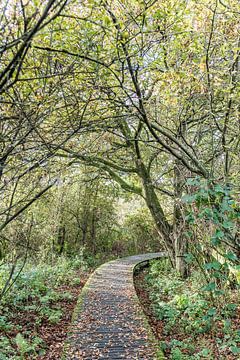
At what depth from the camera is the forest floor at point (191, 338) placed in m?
4.97

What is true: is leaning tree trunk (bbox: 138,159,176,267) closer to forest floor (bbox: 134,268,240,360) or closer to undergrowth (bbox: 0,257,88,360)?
forest floor (bbox: 134,268,240,360)

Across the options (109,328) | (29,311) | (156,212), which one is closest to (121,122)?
(109,328)

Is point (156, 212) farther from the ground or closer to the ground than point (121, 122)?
closer to the ground

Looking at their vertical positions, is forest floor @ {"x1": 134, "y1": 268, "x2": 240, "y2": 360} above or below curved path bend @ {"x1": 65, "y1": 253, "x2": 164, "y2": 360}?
below

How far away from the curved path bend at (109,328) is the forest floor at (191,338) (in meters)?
0.47

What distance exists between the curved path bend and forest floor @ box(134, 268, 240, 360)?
472mm

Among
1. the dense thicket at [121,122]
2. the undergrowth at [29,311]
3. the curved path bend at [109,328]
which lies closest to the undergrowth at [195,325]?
the curved path bend at [109,328]

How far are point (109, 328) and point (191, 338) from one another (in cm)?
156

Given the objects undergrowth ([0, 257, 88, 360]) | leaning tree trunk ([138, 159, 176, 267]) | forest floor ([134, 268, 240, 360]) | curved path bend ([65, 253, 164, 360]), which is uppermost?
leaning tree trunk ([138, 159, 176, 267])

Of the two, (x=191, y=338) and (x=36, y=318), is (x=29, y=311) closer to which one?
(x=36, y=318)

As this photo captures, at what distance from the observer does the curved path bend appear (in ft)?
15.9

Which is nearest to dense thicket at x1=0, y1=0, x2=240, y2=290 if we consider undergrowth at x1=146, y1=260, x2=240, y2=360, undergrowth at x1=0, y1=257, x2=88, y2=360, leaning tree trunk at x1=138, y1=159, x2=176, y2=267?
leaning tree trunk at x1=138, y1=159, x2=176, y2=267

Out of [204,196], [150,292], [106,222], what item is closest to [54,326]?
[150,292]

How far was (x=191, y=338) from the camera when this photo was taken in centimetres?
607
